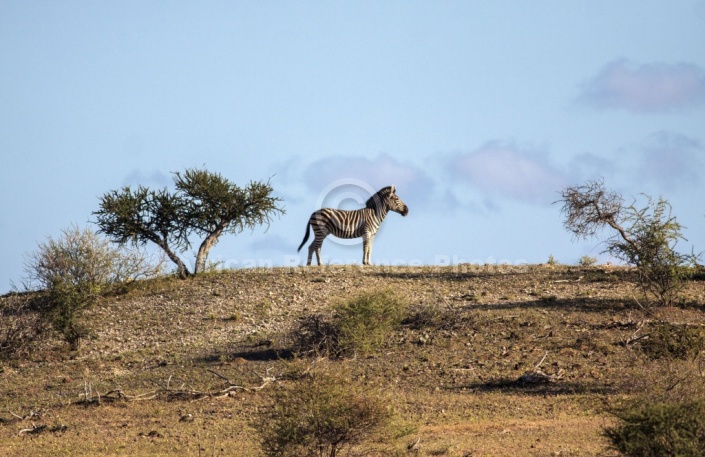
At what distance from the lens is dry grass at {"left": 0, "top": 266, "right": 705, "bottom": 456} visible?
73.9 ft

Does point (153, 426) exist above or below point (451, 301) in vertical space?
below

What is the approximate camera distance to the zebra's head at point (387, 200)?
43750mm

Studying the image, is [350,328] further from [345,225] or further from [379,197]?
[379,197]

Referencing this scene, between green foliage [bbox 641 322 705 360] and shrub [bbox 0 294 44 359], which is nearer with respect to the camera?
green foliage [bbox 641 322 705 360]

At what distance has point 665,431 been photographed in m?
17.2

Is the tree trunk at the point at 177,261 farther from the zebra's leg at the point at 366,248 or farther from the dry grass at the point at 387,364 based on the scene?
the zebra's leg at the point at 366,248

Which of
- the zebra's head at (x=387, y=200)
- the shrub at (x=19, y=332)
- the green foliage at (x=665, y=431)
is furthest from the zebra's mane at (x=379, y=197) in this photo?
Answer: the green foliage at (x=665, y=431)

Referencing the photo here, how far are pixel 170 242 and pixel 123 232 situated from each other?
194 centimetres

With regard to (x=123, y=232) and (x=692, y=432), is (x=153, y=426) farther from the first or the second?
(x=123, y=232)

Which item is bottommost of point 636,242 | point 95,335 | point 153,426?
point 153,426

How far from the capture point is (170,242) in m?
41.3

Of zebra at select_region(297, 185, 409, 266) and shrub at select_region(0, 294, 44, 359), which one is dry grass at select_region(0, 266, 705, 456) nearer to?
shrub at select_region(0, 294, 44, 359)

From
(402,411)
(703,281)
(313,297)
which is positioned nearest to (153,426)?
(402,411)

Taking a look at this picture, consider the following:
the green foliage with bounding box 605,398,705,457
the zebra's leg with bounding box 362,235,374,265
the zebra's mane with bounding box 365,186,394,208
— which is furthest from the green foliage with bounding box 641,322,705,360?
the zebra's mane with bounding box 365,186,394,208
